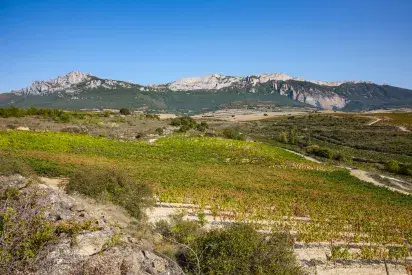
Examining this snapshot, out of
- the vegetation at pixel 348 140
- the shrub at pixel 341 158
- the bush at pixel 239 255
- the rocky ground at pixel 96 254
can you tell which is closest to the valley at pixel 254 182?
the shrub at pixel 341 158

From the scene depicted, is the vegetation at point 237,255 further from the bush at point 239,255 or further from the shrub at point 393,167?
the shrub at point 393,167

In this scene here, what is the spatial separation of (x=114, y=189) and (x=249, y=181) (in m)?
19.5

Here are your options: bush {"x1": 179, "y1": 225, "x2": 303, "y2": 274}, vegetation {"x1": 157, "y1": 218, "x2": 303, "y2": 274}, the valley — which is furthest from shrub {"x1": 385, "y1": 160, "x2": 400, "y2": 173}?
bush {"x1": 179, "y1": 225, "x2": 303, "y2": 274}

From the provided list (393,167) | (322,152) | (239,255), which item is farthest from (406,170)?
(239,255)

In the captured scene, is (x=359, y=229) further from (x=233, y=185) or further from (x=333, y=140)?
(x=333, y=140)

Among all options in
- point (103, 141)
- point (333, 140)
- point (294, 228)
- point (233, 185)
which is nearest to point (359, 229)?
point (294, 228)

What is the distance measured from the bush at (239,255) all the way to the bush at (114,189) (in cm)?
768

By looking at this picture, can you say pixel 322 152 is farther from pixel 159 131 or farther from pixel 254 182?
pixel 159 131

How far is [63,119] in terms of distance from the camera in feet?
235

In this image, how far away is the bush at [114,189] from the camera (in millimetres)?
18203

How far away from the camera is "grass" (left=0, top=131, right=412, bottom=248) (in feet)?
75.5

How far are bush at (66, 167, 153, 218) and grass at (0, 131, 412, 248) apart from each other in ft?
12.7

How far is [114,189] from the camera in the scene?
19.1 metres

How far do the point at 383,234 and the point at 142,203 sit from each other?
15369 millimetres
